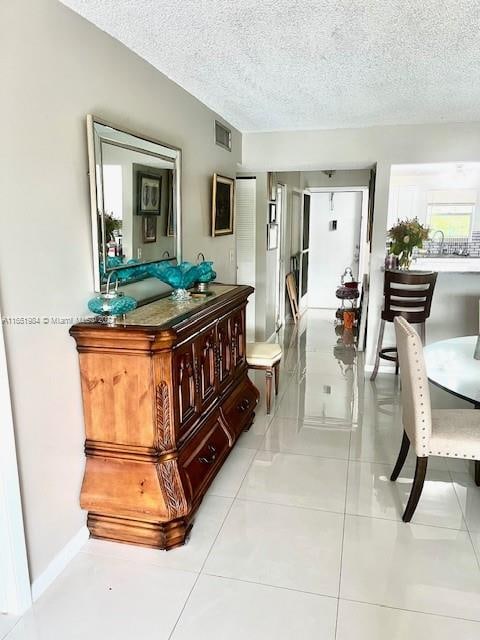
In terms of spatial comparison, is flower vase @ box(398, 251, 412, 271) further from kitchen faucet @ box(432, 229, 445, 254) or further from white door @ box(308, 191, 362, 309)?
white door @ box(308, 191, 362, 309)

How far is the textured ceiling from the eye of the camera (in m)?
1.97

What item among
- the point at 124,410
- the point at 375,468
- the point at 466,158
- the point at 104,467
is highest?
the point at 466,158

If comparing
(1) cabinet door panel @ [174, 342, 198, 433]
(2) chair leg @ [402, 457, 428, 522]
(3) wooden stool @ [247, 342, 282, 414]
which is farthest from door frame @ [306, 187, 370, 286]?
(1) cabinet door panel @ [174, 342, 198, 433]

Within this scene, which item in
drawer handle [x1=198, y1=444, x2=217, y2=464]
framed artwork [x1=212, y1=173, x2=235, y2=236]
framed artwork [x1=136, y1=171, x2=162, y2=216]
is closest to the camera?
drawer handle [x1=198, y1=444, x2=217, y2=464]

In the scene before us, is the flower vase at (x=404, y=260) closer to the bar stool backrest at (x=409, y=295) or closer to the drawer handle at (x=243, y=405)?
the bar stool backrest at (x=409, y=295)

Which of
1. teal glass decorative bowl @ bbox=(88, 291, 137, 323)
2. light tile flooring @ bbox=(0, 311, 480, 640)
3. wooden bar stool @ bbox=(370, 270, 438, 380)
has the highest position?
teal glass decorative bowl @ bbox=(88, 291, 137, 323)

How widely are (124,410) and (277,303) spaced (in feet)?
15.0

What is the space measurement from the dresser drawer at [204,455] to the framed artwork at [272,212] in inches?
132

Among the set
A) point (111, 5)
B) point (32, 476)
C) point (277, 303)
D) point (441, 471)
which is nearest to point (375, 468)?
point (441, 471)

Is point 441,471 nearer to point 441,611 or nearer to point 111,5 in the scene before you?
point 441,611

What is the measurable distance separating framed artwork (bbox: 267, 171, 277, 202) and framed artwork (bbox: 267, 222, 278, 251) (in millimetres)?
314

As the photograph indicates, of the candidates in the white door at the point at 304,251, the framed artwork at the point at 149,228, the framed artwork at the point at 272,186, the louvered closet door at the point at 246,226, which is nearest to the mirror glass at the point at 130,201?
the framed artwork at the point at 149,228

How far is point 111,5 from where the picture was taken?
1.93 metres

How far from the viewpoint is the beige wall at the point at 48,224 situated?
1.69 metres
